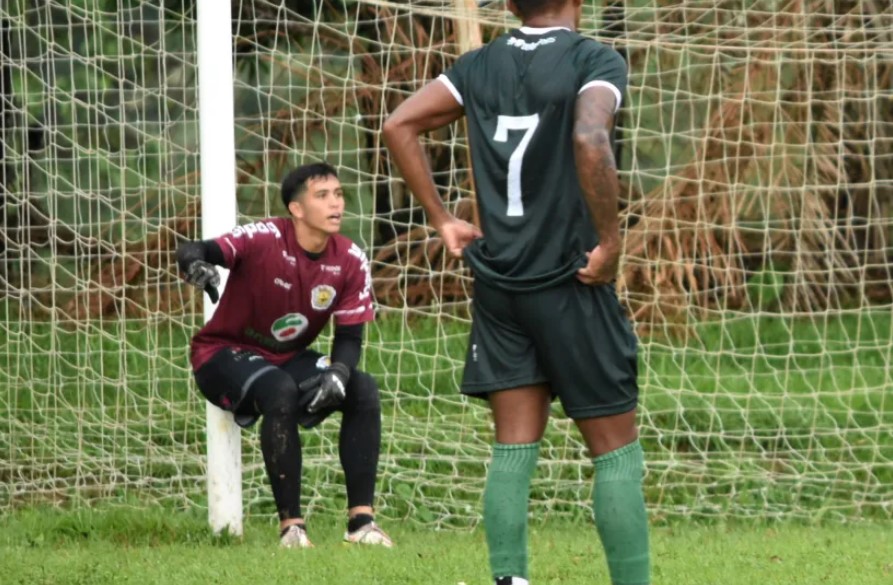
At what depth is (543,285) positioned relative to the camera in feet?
12.4

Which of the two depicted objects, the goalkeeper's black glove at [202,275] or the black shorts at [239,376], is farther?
the black shorts at [239,376]

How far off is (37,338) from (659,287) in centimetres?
323

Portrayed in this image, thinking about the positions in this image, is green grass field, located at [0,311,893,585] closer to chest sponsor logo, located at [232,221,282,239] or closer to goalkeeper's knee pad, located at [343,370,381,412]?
goalkeeper's knee pad, located at [343,370,381,412]

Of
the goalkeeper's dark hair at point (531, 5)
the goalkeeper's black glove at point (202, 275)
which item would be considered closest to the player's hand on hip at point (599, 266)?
the goalkeeper's dark hair at point (531, 5)

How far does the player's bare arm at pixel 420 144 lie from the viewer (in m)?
3.91

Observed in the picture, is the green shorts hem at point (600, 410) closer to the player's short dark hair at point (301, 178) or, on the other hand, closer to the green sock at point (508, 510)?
the green sock at point (508, 510)

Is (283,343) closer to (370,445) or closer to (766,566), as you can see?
(370,445)

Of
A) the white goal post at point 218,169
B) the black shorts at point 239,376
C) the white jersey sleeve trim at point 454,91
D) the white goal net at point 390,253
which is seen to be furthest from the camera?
the white goal net at point 390,253

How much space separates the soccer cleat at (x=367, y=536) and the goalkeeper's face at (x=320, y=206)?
1.20 m

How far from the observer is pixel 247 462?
755cm

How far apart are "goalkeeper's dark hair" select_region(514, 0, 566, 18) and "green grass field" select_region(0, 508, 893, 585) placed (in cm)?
195

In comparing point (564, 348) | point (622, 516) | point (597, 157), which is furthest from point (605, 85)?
point (622, 516)

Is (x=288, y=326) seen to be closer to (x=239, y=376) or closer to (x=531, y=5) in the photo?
(x=239, y=376)

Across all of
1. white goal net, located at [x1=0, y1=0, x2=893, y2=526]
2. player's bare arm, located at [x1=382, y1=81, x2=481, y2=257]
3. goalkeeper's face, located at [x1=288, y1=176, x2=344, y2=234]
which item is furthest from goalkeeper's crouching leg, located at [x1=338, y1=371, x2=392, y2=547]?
player's bare arm, located at [x1=382, y1=81, x2=481, y2=257]
